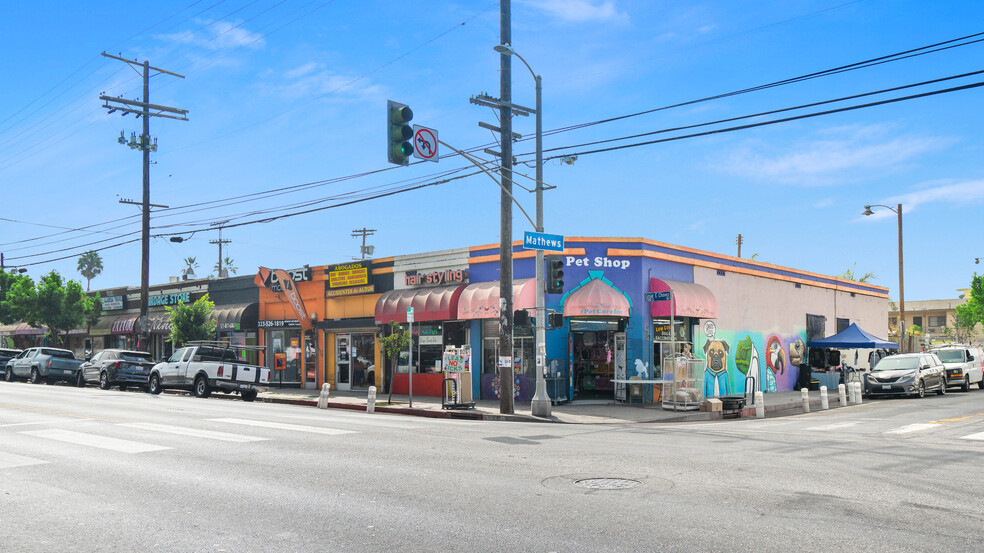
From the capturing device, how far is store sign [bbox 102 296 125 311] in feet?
145

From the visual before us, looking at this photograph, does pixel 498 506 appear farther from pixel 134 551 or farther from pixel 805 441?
pixel 805 441

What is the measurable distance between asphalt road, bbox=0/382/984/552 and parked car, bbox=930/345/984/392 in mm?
18323

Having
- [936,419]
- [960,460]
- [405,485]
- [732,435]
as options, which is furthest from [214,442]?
[936,419]

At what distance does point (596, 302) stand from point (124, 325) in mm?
30102

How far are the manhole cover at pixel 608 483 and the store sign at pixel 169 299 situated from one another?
113ft

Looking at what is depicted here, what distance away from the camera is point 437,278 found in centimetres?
2741

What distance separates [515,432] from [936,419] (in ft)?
35.7

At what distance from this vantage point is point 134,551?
6.00 metres

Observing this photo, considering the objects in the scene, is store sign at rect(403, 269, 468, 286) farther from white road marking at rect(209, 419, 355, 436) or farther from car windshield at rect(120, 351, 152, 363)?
white road marking at rect(209, 419, 355, 436)

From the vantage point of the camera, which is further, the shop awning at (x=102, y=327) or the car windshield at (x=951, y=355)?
the shop awning at (x=102, y=327)

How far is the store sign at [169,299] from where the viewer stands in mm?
39316

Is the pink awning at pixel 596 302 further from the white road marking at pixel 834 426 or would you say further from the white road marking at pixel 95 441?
the white road marking at pixel 95 441

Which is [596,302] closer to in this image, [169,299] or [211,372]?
[211,372]

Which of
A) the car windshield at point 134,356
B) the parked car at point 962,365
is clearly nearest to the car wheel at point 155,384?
the car windshield at point 134,356
